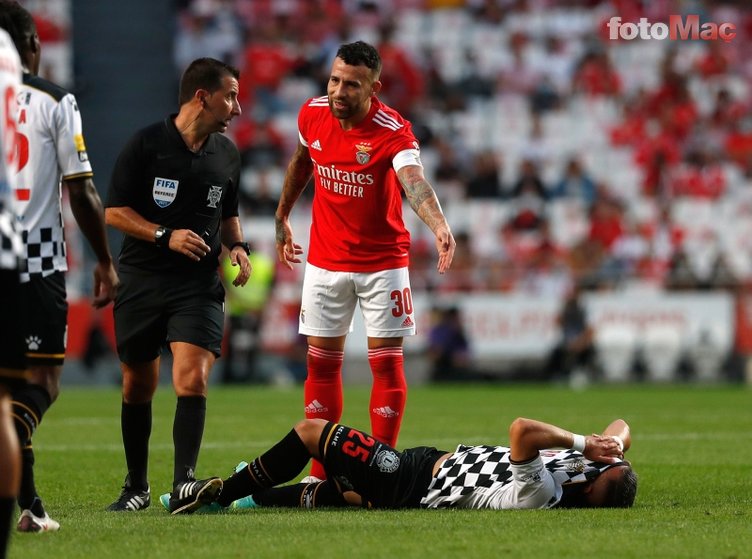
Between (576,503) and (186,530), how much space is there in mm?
1952

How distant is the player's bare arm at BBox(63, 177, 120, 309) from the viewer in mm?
5625

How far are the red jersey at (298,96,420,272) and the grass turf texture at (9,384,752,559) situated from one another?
5.39 ft

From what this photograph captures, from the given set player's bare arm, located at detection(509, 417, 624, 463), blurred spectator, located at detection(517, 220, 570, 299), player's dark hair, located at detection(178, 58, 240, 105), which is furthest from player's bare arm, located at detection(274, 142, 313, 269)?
blurred spectator, located at detection(517, 220, 570, 299)

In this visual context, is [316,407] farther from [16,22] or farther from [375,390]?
[16,22]

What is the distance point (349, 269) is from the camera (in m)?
7.53

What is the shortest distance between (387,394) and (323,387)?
373 millimetres

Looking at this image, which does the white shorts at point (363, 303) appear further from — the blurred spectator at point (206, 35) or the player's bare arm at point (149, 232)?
the blurred spectator at point (206, 35)

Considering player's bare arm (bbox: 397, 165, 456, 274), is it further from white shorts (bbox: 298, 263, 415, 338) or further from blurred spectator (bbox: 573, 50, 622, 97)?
blurred spectator (bbox: 573, 50, 622, 97)

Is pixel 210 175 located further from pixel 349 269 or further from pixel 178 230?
pixel 349 269

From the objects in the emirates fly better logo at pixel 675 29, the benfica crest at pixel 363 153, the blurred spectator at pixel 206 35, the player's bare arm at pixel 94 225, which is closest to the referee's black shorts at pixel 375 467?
the player's bare arm at pixel 94 225

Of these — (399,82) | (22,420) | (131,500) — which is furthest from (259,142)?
(22,420)

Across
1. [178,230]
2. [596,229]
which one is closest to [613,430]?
[178,230]

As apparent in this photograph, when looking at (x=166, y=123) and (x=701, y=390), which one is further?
(x=701, y=390)

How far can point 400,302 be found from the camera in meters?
7.55
